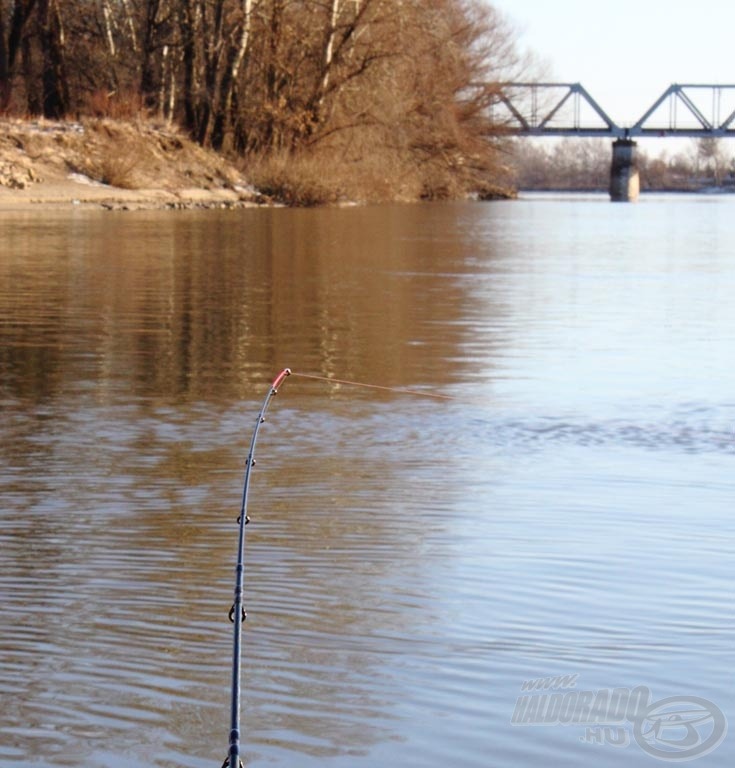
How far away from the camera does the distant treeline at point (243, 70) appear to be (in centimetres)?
4906

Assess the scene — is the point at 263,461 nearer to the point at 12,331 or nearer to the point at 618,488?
the point at 618,488

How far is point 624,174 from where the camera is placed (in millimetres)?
97000

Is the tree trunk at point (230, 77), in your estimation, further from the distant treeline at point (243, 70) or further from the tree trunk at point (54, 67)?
the tree trunk at point (54, 67)

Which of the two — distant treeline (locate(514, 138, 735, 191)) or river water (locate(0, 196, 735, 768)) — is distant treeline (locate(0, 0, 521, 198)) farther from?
distant treeline (locate(514, 138, 735, 191))

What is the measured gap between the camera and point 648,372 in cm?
1059

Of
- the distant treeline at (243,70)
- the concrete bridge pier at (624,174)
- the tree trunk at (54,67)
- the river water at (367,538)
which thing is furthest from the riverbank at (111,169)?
the concrete bridge pier at (624,174)

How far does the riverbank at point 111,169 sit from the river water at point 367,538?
25.6m

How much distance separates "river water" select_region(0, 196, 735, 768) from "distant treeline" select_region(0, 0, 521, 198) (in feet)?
120

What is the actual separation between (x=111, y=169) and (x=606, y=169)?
124 m

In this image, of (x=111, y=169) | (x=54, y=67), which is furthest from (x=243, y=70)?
(x=111, y=169)

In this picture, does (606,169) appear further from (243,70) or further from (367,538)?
(367,538)

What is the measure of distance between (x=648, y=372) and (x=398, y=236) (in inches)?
747

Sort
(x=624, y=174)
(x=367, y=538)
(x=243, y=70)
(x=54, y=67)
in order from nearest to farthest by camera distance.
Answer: (x=367, y=538) < (x=54, y=67) < (x=243, y=70) < (x=624, y=174)

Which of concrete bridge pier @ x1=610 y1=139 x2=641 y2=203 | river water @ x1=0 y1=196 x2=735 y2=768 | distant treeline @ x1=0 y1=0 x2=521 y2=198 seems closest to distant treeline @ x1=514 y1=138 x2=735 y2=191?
concrete bridge pier @ x1=610 y1=139 x2=641 y2=203
